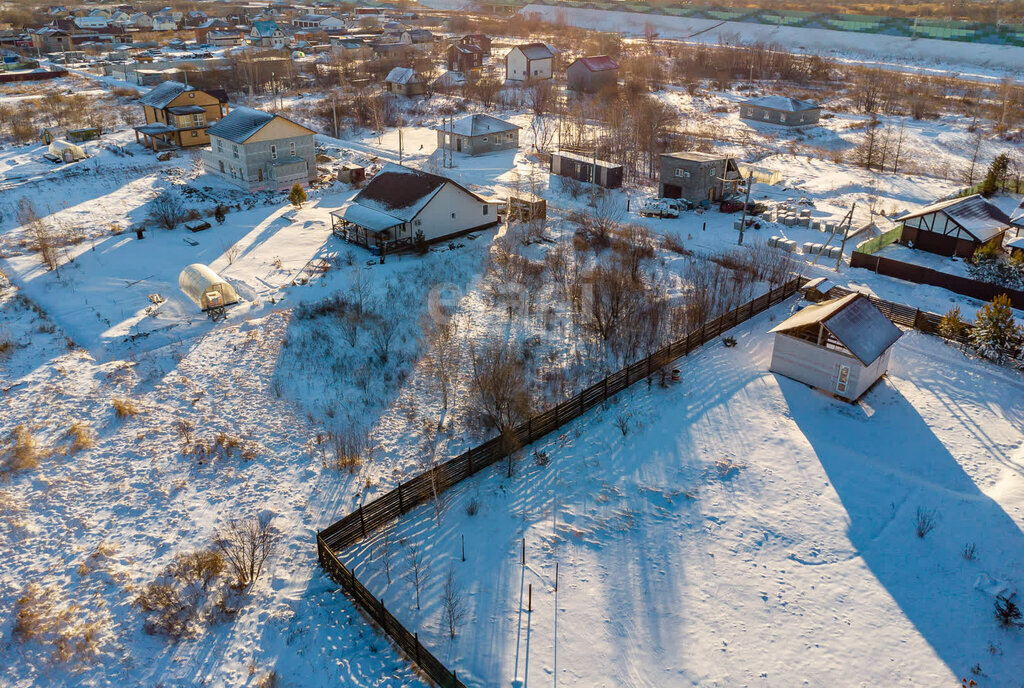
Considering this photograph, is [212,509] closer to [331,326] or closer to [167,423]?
[167,423]

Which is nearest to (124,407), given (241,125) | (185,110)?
(241,125)

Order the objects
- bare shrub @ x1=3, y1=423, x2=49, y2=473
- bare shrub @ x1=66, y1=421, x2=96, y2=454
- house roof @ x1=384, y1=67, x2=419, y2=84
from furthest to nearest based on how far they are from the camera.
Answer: house roof @ x1=384, y1=67, x2=419, y2=84 → bare shrub @ x1=66, y1=421, x2=96, y2=454 → bare shrub @ x1=3, y1=423, x2=49, y2=473

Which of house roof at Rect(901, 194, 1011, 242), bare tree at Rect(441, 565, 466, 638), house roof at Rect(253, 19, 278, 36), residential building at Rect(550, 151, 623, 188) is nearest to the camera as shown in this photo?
bare tree at Rect(441, 565, 466, 638)

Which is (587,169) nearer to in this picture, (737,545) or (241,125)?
(241,125)

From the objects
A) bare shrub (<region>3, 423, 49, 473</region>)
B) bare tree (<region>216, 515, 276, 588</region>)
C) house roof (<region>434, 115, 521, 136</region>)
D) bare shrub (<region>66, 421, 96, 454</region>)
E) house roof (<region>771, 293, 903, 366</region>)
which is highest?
house roof (<region>434, 115, 521, 136</region>)

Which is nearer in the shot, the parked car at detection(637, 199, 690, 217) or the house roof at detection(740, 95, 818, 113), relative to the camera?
the parked car at detection(637, 199, 690, 217)

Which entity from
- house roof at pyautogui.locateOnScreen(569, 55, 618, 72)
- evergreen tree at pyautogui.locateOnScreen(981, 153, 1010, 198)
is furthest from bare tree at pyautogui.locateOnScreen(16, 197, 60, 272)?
house roof at pyautogui.locateOnScreen(569, 55, 618, 72)

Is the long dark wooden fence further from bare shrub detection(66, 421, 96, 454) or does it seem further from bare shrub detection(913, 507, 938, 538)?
bare shrub detection(913, 507, 938, 538)
